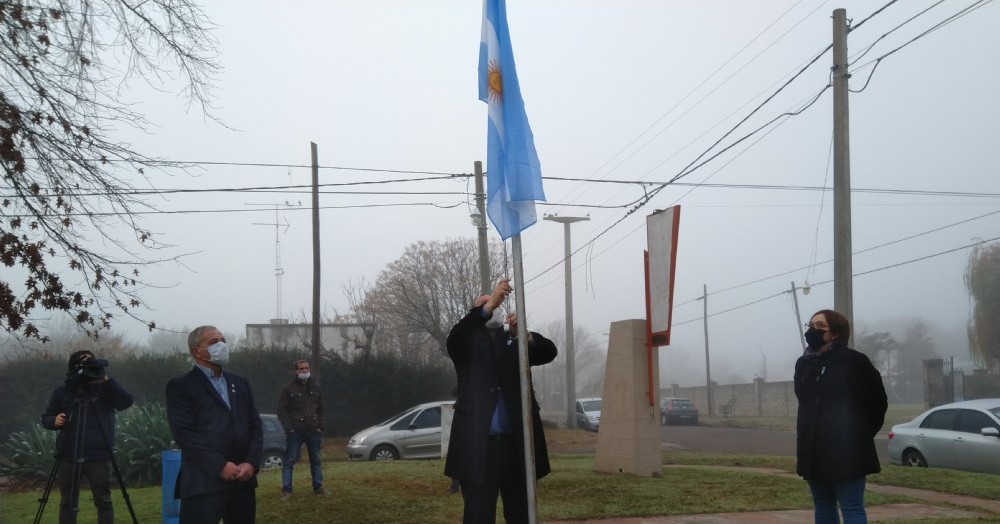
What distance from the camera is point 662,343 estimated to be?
12.9 metres

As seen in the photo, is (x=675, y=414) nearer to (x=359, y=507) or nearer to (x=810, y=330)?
(x=359, y=507)

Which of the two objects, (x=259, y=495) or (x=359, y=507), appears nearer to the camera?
(x=359, y=507)

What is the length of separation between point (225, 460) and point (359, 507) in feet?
14.9

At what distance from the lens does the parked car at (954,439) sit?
48.5 ft

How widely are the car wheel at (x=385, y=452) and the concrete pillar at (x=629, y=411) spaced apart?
369 inches

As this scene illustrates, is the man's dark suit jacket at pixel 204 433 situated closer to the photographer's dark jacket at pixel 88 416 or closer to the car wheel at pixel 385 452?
the photographer's dark jacket at pixel 88 416

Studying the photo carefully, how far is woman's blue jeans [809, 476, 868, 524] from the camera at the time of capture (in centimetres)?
573

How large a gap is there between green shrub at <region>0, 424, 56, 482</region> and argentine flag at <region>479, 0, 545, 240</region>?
1428cm

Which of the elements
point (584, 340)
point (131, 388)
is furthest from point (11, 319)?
point (584, 340)

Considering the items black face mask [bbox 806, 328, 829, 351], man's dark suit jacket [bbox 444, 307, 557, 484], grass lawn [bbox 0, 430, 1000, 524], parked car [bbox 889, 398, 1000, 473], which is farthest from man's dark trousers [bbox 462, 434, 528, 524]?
parked car [bbox 889, 398, 1000, 473]

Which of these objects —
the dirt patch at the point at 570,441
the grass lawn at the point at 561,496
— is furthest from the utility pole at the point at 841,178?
the dirt patch at the point at 570,441

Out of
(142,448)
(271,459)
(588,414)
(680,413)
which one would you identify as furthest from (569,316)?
(142,448)

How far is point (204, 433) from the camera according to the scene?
5531 millimetres

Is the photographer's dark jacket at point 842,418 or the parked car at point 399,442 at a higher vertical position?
the photographer's dark jacket at point 842,418
